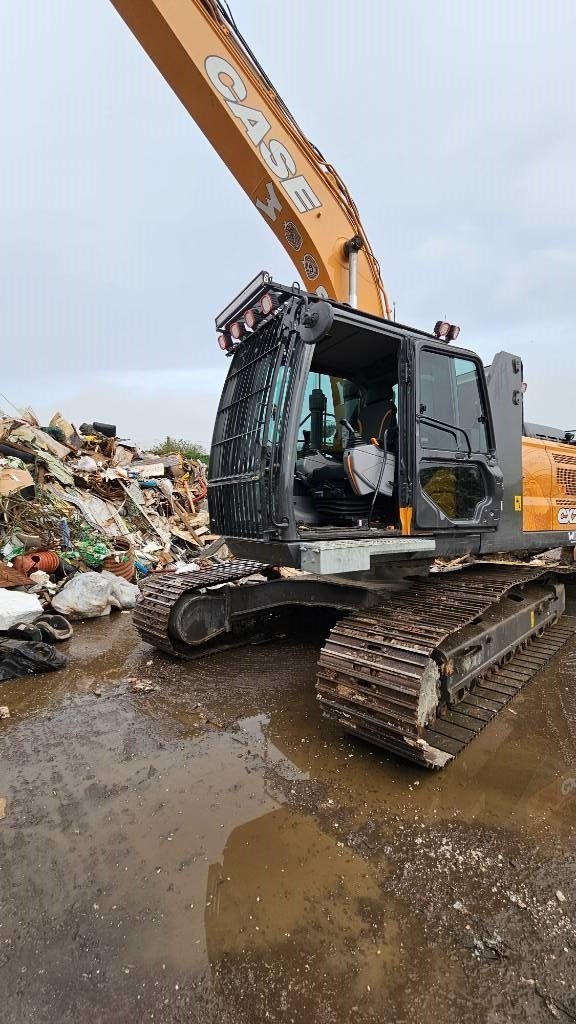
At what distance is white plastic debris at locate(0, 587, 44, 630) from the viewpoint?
15.5ft

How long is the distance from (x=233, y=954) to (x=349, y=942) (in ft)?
1.32

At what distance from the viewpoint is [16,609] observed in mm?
4844

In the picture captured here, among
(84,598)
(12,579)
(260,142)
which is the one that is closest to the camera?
(260,142)

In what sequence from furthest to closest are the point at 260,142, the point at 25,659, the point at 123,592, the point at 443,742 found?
the point at 123,592
the point at 260,142
the point at 25,659
the point at 443,742

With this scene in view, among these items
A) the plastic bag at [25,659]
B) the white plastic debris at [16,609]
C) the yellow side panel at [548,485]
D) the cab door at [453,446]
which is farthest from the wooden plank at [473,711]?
the white plastic debris at [16,609]

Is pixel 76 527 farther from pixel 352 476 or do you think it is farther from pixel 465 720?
pixel 465 720

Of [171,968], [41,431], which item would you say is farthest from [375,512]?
[41,431]

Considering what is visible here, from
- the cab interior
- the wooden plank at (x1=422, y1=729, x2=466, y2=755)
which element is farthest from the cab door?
the wooden plank at (x1=422, y1=729, x2=466, y2=755)

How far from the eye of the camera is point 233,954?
169 centimetres

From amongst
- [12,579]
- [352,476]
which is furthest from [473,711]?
[12,579]

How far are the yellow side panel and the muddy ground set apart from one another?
1883mm

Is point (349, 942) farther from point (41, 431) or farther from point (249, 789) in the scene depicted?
point (41, 431)

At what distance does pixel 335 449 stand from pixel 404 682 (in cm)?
231

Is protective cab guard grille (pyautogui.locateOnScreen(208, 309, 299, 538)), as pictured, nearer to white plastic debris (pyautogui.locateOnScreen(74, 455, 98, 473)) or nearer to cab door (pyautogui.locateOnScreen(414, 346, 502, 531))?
cab door (pyautogui.locateOnScreen(414, 346, 502, 531))
